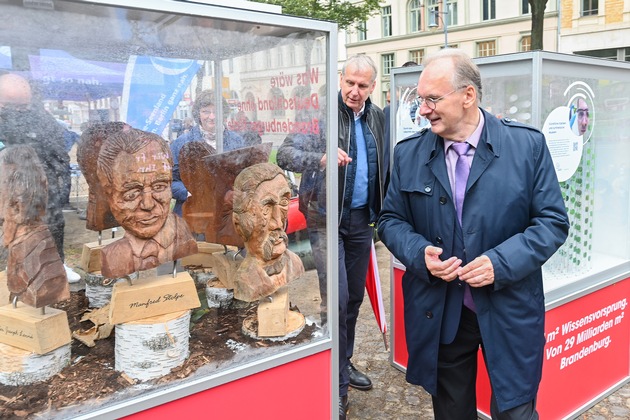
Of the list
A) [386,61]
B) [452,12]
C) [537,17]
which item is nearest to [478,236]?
[537,17]

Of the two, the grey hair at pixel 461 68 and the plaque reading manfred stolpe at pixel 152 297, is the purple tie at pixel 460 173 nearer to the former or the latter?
the grey hair at pixel 461 68

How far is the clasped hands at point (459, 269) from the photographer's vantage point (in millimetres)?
1765

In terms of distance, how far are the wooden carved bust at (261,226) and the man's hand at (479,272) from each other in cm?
70

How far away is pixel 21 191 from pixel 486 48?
2890 cm

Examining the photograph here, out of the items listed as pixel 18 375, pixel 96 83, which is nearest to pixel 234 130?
pixel 96 83

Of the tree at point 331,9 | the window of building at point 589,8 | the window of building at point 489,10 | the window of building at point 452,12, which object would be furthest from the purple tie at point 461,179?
the window of building at point 452,12

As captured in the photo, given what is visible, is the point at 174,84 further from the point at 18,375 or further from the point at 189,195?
the point at 18,375

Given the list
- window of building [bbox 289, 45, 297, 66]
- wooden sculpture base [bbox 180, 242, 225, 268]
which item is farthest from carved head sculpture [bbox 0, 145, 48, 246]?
window of building [bbox 289, 45, 297, 66]

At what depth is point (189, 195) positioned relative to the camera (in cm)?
203

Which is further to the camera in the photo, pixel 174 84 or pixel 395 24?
pixel 395 24

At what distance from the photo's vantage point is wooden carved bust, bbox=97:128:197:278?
1.74 meters

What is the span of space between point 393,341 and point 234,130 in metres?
2.11

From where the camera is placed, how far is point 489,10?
27250 millimetres

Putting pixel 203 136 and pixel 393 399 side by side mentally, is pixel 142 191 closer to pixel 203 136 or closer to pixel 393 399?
pixel 203 136
